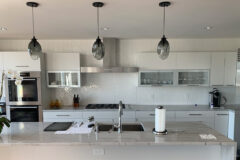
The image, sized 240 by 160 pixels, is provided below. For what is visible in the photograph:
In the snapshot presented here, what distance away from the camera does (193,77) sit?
3.83 metres

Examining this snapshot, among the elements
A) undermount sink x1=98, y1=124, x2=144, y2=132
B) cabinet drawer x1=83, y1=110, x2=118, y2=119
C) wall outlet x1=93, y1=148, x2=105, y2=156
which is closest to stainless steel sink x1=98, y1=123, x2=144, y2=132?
undermount sink x1=98, y1=124, x2=144, y2=132

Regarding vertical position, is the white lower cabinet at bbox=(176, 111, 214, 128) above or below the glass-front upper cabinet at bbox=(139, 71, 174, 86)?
below

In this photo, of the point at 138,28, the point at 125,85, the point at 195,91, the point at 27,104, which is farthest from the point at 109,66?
the point at 195,91

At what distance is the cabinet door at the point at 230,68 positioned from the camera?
3.74 meters

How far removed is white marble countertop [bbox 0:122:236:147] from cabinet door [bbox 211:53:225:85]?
1909 mm

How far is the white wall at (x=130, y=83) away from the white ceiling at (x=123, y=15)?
0.99 meters

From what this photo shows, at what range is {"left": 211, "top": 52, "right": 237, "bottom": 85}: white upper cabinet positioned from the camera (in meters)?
3.74

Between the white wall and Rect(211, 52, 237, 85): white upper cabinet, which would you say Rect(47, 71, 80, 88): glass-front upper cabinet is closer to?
the white wall

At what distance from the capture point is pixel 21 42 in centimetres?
402

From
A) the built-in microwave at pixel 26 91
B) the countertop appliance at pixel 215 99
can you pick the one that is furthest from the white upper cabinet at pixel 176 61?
the built-in microwave at pixel 26 91

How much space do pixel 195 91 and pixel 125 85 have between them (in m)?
1.74

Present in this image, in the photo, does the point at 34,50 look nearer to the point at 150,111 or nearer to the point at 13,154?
the point at 13,154

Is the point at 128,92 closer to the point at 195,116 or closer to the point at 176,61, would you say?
the point at 176,61

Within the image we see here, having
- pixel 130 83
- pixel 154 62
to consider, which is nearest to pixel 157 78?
pixel 154 62
